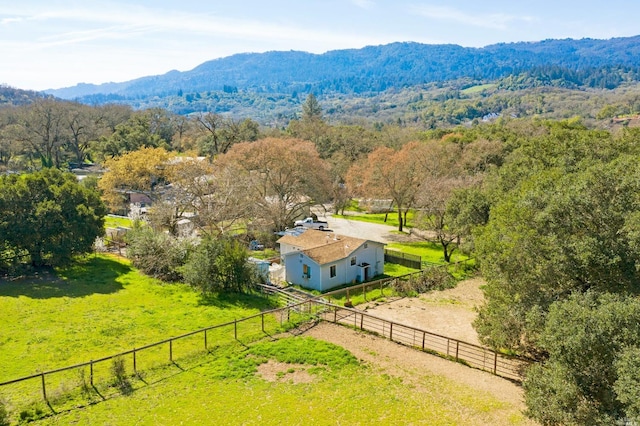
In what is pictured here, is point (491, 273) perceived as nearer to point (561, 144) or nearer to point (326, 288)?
point (326, 288)

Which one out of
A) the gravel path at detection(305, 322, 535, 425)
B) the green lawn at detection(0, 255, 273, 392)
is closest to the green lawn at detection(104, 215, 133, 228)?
the green lawn at detection(0, 255, 273, 392)

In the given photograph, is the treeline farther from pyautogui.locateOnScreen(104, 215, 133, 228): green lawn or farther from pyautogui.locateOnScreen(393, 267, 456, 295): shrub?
pyautogui.locateOnScreen(393, 267, 456, 295): shrub

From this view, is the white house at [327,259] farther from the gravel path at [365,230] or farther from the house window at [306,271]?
the gravel path at [365,230]

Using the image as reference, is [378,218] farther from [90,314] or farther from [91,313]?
[90,314]

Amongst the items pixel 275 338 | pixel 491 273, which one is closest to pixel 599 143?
pixel 491 273

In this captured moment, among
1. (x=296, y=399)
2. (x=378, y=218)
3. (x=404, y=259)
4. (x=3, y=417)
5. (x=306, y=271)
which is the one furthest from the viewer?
(x=378, y=218)

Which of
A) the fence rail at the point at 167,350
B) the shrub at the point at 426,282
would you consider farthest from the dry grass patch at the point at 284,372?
the shrub at the point at 426,282

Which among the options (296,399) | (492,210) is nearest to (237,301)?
(296,399)
